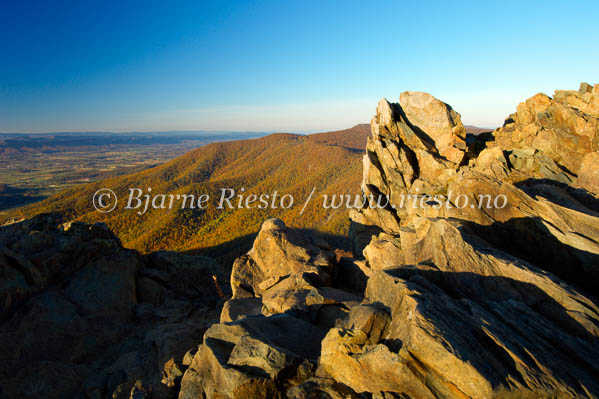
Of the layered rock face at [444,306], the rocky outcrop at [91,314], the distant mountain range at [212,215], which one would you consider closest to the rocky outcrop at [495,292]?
the layered rock face at [444,306]

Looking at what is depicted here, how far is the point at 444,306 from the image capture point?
966 centimetres

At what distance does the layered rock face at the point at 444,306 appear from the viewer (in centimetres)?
785

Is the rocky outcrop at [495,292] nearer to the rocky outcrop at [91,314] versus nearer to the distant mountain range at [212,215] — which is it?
the rocky outcrop at [91,314]

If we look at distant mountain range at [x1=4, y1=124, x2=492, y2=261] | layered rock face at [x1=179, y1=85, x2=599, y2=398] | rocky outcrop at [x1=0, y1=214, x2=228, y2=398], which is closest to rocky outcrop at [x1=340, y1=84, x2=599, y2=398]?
layered rock face at [x1=179, y1=85, x2=599, y2=398]

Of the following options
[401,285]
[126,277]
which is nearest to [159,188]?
[126,277]

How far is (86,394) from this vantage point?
15.8 m

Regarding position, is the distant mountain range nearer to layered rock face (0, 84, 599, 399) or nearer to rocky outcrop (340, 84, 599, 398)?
layered rock face (0, 84, 599, 399)

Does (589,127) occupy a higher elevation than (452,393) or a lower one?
higher

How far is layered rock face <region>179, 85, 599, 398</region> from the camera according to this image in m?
7.85

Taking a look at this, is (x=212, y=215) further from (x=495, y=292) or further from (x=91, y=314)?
(x=495, y=292)

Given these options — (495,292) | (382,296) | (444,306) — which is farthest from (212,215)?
(444,306)

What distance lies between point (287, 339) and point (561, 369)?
9.42 m

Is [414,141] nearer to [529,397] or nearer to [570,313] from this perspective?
[570,313]

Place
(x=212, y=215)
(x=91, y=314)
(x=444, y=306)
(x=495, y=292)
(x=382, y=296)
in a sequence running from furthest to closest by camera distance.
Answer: (x=212, y=215)
(x=91, y=314)
(x=495, y=292)
(x=382, y=296)
(x=444, y=306)
